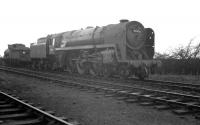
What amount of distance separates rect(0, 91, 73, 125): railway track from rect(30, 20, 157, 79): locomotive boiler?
8.50m

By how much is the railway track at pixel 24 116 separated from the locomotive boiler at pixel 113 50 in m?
8.50

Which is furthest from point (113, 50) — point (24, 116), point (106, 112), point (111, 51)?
point (24, 116)

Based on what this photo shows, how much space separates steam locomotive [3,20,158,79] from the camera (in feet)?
49.8

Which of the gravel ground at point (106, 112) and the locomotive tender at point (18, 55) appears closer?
the gravel ground at point (106, 112)

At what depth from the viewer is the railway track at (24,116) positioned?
5.45m

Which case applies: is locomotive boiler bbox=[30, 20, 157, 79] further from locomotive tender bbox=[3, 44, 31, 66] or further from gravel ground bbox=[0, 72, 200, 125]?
locomotive tender bbox=[3, 44, 31, 66]

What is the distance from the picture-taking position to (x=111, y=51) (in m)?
15.5

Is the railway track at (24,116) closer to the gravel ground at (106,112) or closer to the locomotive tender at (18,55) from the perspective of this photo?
the gravel ground at (106,112)

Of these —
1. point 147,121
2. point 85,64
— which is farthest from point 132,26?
point 147,121

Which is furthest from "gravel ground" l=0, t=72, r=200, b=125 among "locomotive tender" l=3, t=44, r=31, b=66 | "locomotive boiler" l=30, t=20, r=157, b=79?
"locomotive tender" l=3, t=44, r=31, b=66

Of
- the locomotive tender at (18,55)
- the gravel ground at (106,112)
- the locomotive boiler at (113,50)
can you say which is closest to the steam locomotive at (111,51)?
the locomotive boiler at (113,50)

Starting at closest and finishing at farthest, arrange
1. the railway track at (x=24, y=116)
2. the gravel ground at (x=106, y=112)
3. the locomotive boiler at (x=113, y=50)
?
the railway track at (x=24, y=116) < the gravel ground at (x=106, y=112) < the locomotive boiler at (x=113, y=50)

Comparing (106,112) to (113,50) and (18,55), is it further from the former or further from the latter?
(18,55)

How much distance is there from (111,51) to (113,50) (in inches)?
5.2
